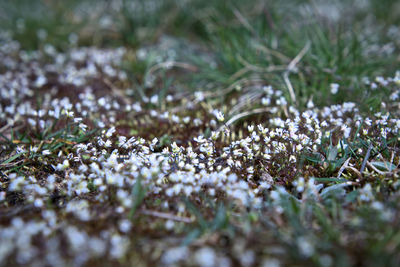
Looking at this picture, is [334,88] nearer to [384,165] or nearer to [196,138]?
[384,165]

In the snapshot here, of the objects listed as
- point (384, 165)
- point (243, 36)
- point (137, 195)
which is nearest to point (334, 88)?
point (384, 165)

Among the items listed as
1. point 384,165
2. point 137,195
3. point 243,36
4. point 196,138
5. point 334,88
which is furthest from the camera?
point 243,36

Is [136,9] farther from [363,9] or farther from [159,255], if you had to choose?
[159,255]

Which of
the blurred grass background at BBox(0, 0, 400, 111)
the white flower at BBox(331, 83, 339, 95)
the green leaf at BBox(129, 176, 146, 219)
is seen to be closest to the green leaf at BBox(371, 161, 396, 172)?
the blurred grass background at BBox(0, 0, 400, 111)

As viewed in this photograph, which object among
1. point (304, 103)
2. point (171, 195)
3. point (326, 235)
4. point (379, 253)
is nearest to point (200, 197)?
point (171, 195)

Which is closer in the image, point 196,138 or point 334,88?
point 196,138

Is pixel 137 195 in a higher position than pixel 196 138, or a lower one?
lower

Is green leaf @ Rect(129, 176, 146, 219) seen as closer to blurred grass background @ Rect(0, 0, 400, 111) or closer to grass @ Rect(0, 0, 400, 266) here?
grass @ Rect(0, 0, 400, 266)

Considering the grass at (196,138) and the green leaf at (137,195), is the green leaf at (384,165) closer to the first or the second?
the grass at (196,138)
